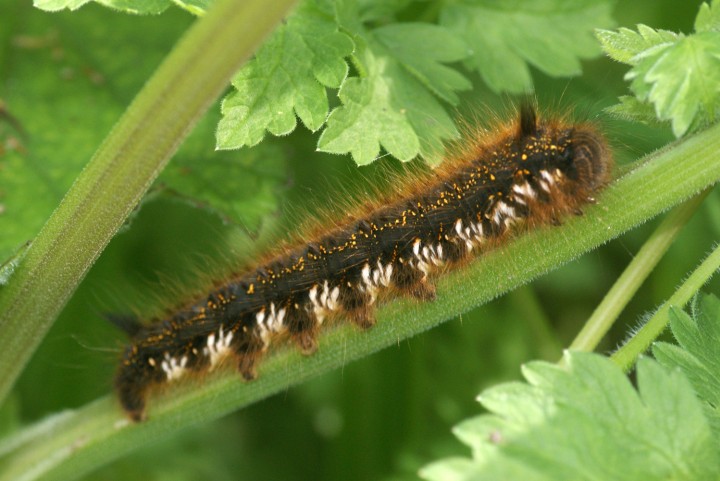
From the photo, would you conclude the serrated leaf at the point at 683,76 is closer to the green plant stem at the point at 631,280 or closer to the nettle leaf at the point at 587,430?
the green plant stem at the point at 631,280

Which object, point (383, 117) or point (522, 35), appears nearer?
point (383, 117)

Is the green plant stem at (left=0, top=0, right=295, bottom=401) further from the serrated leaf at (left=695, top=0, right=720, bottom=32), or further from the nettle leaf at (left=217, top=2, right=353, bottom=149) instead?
the serrated leaf at (left=695, top=0, right=720, bottom=32)

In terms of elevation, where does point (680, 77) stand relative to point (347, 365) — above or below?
below

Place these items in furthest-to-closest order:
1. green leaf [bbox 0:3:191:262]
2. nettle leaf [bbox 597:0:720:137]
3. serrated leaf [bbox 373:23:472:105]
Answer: green leaf [bbox 0:3:191:262] → serrated leaf [bbox 373:23:472:105] → nettle leaf [bbox 597:0:720:137]

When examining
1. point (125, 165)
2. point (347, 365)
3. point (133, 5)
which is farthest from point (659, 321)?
point (347, 365)

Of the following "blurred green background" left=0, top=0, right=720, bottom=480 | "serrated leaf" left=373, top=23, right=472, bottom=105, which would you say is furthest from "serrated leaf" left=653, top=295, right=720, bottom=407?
"blurred green background" left=0, top=0, right=720, bottom=480

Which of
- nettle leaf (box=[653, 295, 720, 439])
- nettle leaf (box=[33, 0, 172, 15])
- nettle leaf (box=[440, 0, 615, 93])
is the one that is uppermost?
nettle leaf (box=[440, 0, 615, 93])

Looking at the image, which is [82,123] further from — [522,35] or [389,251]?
[522,35]

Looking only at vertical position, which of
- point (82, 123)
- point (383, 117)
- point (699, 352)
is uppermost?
point (82, 123)
